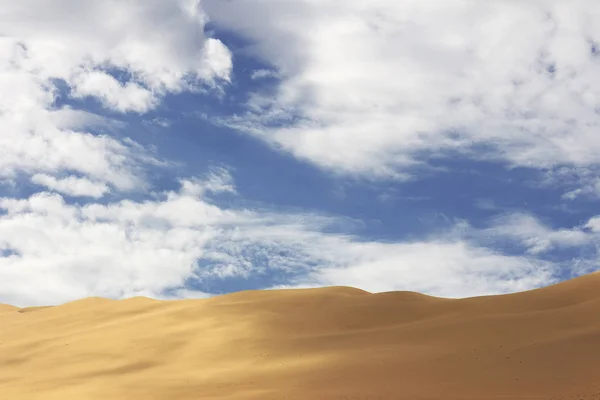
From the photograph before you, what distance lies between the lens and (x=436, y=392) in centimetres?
2367

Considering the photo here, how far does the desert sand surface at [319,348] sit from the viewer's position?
25344 millimetres

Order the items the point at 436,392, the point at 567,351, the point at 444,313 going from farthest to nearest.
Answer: the point at 444,313 → the point at 567,351 → the point at 436,392

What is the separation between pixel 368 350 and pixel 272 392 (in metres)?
7.36

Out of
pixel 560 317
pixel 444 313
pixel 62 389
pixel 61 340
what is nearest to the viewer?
pixel 62 389

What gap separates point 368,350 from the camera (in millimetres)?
31344

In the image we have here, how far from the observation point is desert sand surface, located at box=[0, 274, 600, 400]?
25344mm

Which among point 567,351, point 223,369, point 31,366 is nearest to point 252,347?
point 223,369

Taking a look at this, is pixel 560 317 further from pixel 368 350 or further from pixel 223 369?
pixel 223 369

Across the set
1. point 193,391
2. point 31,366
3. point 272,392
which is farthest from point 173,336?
→ point 272,392

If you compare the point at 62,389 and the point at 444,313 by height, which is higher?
the point at 444,313

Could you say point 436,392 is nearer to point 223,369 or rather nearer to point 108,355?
point 223,369

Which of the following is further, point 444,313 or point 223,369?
point 444,313

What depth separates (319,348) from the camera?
33281mm

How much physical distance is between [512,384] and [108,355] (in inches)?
A: 883
